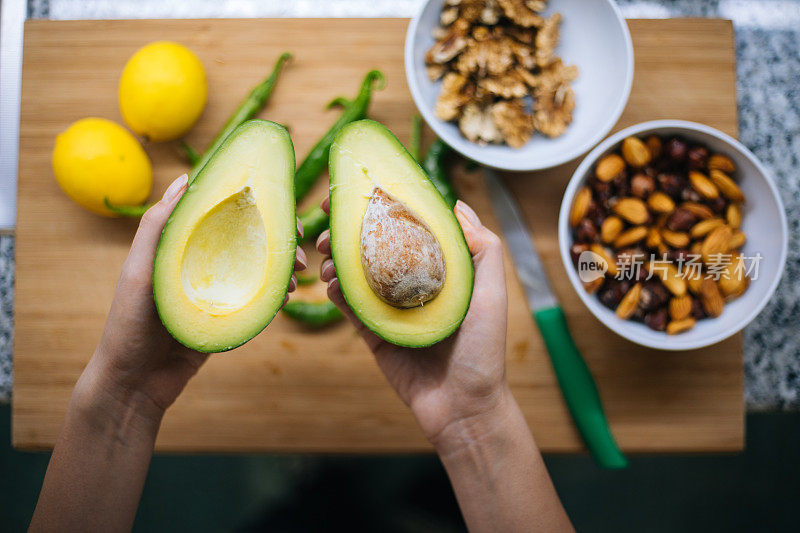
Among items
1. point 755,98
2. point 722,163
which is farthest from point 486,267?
point 755,98

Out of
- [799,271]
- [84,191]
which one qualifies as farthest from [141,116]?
[799,271]

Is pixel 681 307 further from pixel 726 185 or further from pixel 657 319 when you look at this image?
pixel 726 185

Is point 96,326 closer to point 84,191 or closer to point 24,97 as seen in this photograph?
point 84,191

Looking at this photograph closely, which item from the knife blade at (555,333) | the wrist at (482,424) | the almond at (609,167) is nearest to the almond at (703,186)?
the almond at (609,167)

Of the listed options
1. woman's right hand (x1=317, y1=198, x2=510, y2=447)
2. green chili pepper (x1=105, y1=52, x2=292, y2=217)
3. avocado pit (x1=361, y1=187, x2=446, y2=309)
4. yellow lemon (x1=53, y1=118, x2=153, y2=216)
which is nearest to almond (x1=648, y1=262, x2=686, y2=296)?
woman's right hand (x1=317, y1=198, x2=510, y2=447)

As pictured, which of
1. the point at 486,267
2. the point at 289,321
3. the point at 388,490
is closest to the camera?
the point at 486,267
